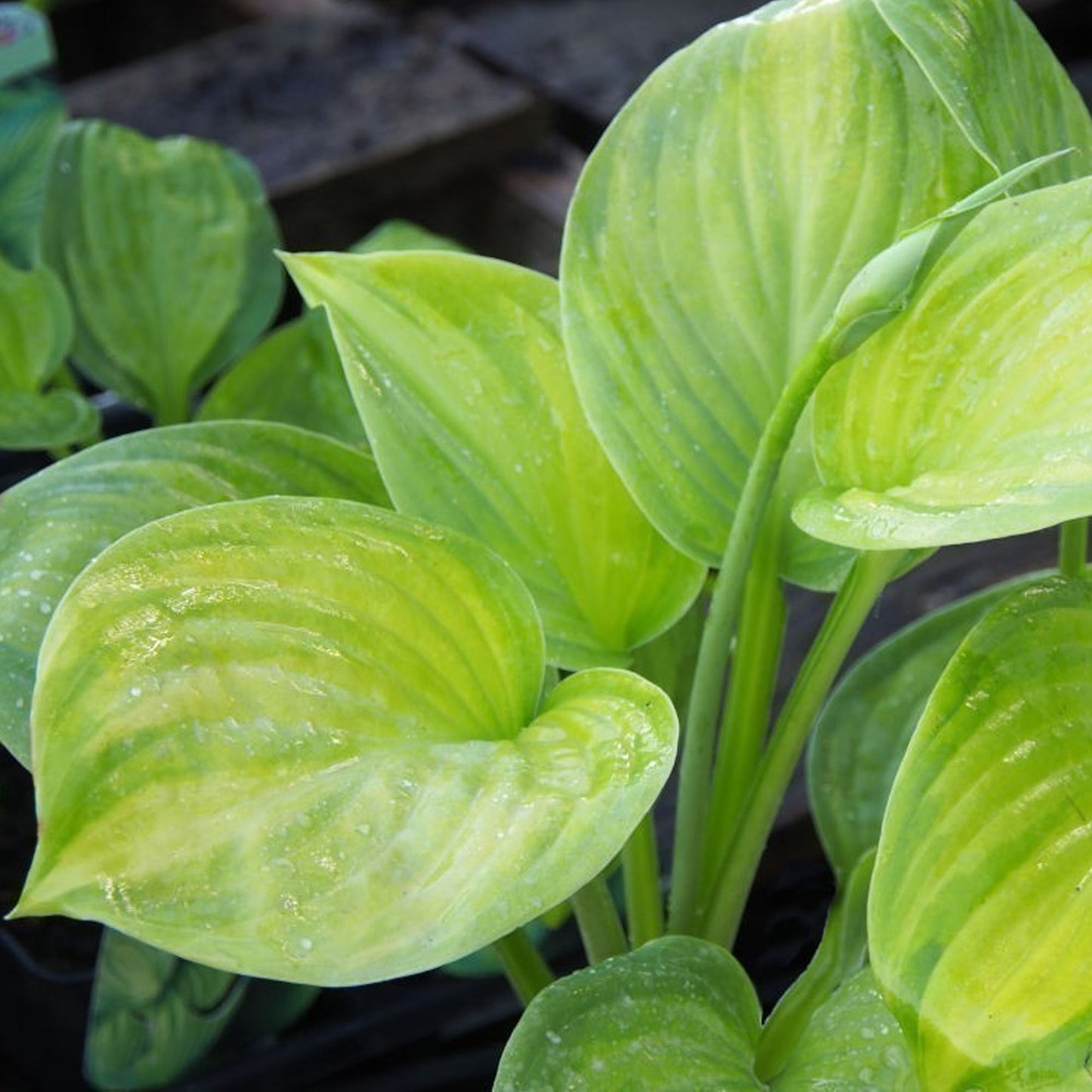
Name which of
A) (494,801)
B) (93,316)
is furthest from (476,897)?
(93,316)

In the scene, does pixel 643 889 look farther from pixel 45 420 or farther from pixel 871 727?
pixel 45 420

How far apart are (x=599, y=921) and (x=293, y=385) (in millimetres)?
330

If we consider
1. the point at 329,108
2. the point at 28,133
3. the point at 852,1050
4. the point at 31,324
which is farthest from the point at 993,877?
the point at 329,108

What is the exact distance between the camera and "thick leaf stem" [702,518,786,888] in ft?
→ 1.86

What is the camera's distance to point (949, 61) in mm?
455

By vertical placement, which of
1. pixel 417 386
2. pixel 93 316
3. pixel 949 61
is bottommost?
pixel 93 316

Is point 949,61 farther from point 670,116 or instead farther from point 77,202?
point 77,202

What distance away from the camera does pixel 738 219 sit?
55 centimetres

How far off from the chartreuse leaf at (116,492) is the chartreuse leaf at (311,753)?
0.09 metres

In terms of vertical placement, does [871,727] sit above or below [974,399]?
below

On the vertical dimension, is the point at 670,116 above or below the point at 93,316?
above

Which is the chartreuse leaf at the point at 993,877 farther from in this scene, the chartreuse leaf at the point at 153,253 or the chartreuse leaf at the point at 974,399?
the chartreuse leaf at the point at 153,253

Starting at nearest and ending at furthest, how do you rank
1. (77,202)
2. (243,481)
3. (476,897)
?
(476,897), (243,481), (77,202)

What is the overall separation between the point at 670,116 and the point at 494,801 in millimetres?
269
